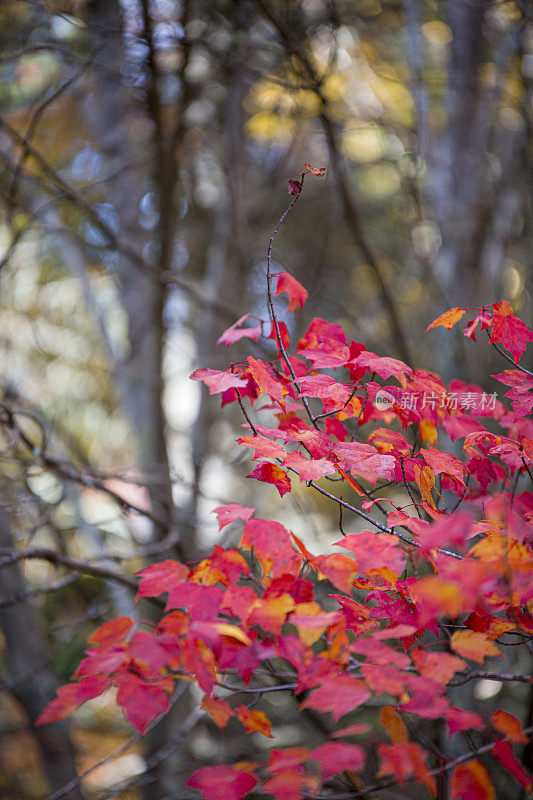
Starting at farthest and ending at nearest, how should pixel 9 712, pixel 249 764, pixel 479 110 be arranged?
pixel 9 712, pixel 479 110, pixel 249 764

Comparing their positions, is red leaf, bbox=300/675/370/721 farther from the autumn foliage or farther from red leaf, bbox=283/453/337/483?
red leaf, bbox=283/453/337/483

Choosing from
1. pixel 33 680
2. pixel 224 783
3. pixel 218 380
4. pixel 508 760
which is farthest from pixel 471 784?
pixel 33 680

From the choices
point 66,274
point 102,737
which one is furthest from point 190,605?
point 102,737

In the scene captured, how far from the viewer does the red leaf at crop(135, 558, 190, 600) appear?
0.91m

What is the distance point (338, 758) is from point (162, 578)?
40cm

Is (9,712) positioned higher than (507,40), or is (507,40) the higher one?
(507,40)

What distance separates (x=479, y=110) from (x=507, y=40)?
395mm

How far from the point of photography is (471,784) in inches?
29.4

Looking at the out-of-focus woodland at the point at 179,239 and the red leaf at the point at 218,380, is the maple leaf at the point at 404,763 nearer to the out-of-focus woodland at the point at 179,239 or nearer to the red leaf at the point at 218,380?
the red leaf at the point at 218,380

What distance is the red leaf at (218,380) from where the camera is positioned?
0.96 metres

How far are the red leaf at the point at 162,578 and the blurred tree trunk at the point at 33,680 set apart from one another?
1.03 meters

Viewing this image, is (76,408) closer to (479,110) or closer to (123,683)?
(479,110)

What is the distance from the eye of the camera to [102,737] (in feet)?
14.7

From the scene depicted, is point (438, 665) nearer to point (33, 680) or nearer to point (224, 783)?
point (224, 783)
